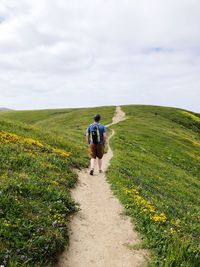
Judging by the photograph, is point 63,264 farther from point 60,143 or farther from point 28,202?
point 60,143

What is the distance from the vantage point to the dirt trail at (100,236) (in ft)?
26.9

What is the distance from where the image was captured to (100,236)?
31.9 ft

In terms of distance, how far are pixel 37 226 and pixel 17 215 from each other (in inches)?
28.7

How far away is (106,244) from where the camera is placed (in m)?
9.16

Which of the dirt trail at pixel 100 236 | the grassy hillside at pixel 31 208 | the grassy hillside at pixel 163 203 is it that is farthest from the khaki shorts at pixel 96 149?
the dirt trail at pixel 100 236

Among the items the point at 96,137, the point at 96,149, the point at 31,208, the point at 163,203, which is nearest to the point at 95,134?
the point at 96,137

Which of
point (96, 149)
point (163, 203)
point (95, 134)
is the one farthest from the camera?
point (96, 149)

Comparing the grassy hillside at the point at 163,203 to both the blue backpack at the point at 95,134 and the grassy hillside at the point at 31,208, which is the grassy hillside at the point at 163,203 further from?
the grassy hillside at the point at 31,208

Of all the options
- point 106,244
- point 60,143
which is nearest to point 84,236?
point 106,244

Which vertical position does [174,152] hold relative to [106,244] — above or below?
below

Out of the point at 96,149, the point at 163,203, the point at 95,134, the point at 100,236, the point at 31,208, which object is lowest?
the point at 163,203

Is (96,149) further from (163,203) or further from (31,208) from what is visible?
(31,208)

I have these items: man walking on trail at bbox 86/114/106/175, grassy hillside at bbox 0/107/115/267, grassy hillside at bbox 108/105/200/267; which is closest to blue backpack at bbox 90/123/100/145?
man walking on trail at bbox 86/114/106/175

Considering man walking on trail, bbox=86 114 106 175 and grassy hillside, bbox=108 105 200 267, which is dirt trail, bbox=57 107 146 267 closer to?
grassy hillside, bbox=108 105 200 267
